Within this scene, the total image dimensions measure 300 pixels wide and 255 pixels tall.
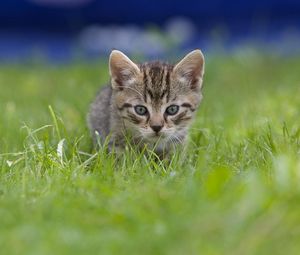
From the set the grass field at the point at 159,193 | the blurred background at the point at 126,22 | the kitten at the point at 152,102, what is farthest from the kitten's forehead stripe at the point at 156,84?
the blurred background at the point at 126,22

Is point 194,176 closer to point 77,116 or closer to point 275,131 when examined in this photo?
point 275,131

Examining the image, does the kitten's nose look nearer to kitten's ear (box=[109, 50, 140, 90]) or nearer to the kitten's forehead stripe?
the kitten's forehead stripe

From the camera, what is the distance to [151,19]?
938 centimetres

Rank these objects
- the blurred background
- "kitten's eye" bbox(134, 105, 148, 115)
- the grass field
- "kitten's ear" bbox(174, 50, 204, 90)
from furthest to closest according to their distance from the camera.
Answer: the blurred background, "kitten's ear" bbox(174, 50, 204, 90), "kitten's eye" bbox(134, 105, 148, 115), the grass field

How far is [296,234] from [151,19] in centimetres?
695

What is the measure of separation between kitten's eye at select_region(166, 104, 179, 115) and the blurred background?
15.1 ft

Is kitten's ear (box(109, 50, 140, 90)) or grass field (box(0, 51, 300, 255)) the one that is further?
kitten's ear (box(109, 50, 140, 90))

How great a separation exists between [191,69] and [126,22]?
4871 mm

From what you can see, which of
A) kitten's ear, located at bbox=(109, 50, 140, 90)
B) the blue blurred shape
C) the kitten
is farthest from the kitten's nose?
the blue blurred shape

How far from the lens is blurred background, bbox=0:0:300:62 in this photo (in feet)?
30.2

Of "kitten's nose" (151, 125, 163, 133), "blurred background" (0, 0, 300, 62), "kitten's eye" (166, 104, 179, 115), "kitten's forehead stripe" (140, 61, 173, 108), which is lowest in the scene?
"blurred background" (0, 0, 300, 62)

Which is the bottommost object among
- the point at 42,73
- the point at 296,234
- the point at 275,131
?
the point at 42,73

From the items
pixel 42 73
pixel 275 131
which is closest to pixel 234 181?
pixel 275 131

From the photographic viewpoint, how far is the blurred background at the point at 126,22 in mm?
9195
